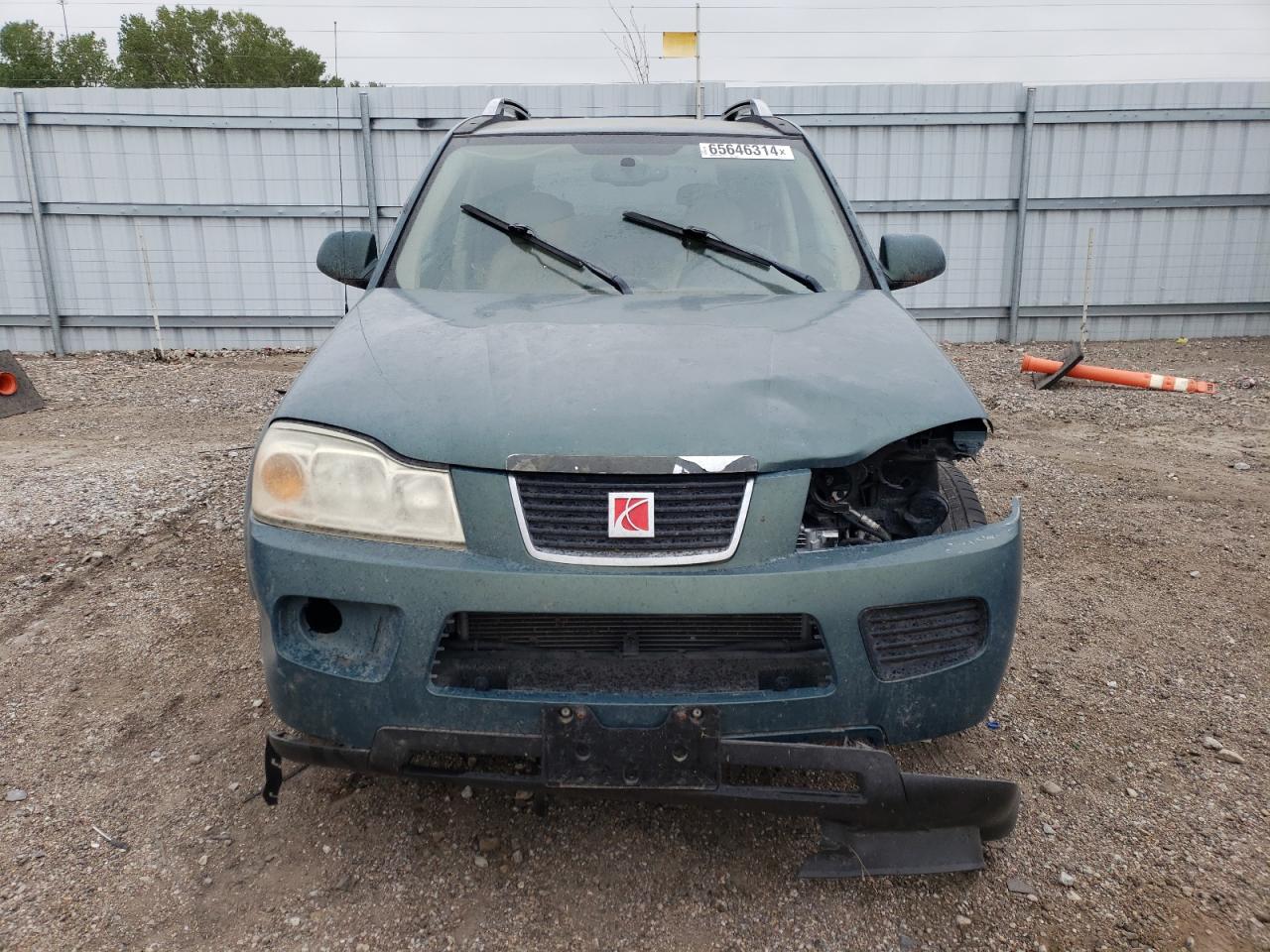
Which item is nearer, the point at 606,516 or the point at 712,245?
the point at 606,516

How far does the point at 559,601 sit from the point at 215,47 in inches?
2027

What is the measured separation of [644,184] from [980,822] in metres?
2.21

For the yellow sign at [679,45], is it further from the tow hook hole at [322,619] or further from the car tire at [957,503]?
the tow hook hole at [322,619]

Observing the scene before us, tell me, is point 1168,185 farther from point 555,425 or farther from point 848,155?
point 555,425

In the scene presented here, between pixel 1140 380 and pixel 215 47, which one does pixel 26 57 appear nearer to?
pixel 215 47

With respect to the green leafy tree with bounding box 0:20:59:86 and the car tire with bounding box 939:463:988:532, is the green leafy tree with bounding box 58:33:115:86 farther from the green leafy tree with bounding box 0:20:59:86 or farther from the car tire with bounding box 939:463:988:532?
the car tire with bounding box 939:463:988:532

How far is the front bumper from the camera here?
1.72m

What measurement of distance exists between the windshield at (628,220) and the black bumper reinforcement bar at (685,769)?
4.70 feet

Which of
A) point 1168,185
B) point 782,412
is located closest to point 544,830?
point 782,412

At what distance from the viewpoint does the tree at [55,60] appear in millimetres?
40625

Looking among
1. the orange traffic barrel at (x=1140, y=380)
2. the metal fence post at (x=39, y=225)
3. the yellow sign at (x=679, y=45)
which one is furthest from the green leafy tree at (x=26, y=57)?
the orange traffic barrel at (x=1140, y=380)

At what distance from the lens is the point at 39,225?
10867 millimetres

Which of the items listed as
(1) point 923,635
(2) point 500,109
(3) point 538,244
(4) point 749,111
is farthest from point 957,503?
(2) point 500,109

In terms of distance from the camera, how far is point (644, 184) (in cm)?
310
